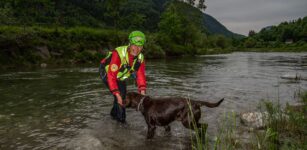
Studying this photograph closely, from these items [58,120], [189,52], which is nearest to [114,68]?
[58,120]

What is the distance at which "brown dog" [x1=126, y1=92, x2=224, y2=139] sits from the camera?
5.48 m

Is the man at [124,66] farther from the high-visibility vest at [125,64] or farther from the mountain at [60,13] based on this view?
the mountain at [60,13]

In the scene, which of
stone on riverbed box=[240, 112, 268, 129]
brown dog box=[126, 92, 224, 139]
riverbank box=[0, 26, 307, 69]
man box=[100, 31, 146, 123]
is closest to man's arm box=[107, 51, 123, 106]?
man box=[100, 31, 146, 123]

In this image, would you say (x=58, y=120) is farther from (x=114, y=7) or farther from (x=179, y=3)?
(x=179, y=3)

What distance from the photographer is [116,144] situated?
5625mm

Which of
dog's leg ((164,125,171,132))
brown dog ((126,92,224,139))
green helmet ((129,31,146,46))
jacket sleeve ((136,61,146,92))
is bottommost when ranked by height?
dog's leg ((164,125,171,132))

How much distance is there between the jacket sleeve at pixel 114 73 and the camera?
19.9 ft

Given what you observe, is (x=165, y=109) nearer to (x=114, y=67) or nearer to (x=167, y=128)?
(x=167, y=128)

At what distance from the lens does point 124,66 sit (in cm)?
649

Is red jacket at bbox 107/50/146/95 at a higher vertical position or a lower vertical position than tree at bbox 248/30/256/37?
lower

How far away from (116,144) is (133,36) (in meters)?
2.46

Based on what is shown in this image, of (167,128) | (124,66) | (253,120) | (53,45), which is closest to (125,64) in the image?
(124,66)

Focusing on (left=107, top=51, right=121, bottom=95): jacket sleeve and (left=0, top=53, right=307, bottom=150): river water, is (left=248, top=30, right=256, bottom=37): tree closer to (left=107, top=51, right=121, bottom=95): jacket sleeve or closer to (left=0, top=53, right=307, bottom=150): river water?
(left=0, top=53, right=307, bottom=150): river water

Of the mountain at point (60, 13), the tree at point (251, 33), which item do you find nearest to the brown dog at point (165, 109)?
A: the mountain at point (60, 13)
